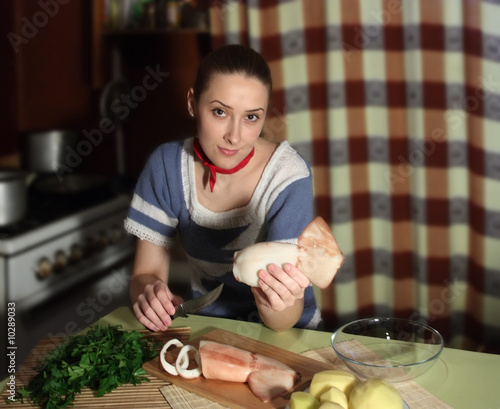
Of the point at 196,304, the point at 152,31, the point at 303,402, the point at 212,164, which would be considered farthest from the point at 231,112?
the point at 152,31

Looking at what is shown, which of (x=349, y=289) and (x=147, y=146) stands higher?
(x=147, y=146)

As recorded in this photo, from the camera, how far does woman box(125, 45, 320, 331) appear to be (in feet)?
4.25

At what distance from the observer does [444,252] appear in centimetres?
216

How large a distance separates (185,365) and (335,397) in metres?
0.31

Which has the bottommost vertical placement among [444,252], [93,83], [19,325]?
[19,325]

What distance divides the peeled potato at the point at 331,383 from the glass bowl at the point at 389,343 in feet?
0.31

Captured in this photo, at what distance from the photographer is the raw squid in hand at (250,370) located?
1.05 m

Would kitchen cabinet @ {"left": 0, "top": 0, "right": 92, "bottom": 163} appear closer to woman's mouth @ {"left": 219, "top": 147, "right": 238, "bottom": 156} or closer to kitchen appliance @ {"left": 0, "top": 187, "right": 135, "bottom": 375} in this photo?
kitchen appliance @ {"left": 0, "top": 187, "right": 135, "bottom": 375}

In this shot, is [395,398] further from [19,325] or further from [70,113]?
[70,113]

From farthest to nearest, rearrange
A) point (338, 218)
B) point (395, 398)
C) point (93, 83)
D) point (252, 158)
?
point (93, 83)
point (338, 218)
point (252, 158)
point (395, 398)

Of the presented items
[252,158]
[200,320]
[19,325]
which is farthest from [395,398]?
[19,325]

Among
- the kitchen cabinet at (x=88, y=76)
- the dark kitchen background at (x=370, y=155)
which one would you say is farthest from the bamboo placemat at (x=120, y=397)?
the kitchen cabinet at (x=88, y=76)

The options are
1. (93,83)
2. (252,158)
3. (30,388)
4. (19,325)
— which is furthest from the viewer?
(93,83)

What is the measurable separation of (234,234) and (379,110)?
36.4 inches
